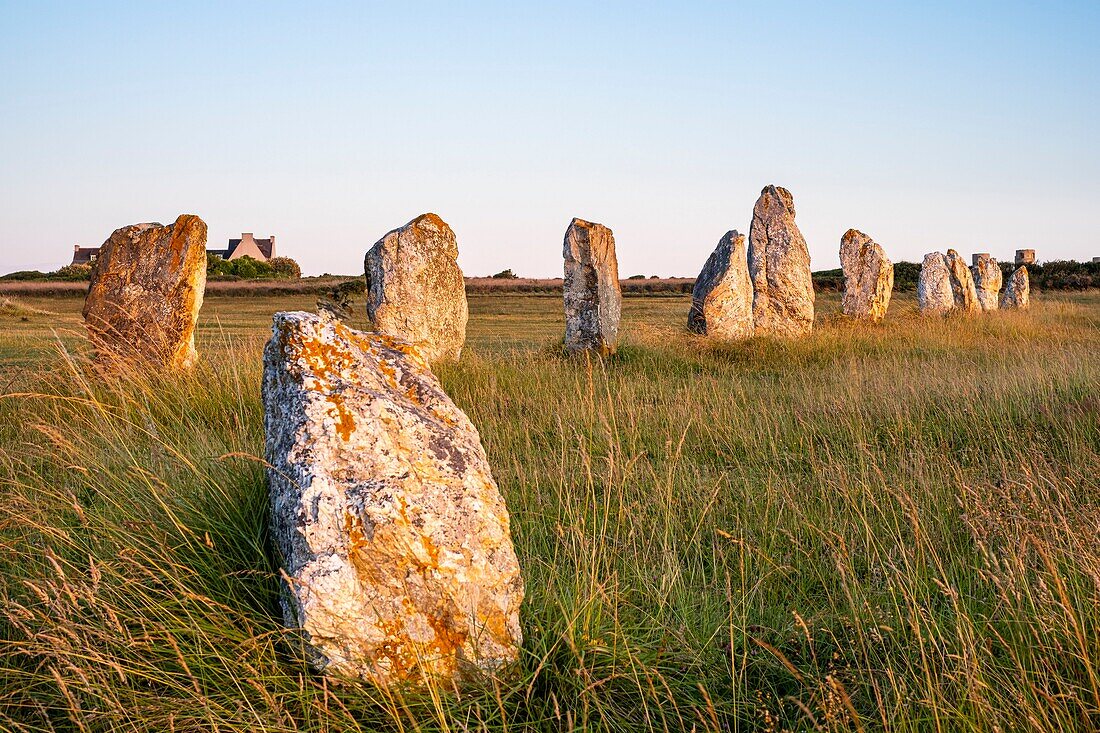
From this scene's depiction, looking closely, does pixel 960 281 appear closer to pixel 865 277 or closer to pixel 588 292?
pixel 865 277

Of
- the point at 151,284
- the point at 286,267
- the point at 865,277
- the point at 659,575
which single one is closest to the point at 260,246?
the point at 286,267

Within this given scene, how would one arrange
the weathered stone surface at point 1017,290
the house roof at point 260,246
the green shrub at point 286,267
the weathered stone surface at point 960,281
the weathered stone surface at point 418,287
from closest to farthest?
the weathered stone surface at point 418,287, the weathered stone surface at point 960,281, the weathered stone surface at point 1017,290, the green shrub at point 286,267, the house roof at point 260,246

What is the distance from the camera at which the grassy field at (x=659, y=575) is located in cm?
274

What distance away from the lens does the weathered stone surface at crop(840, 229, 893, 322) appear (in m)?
19.1

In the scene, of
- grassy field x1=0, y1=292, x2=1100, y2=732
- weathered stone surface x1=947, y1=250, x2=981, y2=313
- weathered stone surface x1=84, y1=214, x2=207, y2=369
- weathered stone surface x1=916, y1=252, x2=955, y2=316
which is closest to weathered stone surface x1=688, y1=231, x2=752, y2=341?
grassy field x1=0, y1=292, x2=1100, y2=732

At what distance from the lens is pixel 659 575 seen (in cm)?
405

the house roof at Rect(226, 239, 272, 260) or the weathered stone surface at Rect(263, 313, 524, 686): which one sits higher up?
the house roof at Rect(226, 239, 272, 260)

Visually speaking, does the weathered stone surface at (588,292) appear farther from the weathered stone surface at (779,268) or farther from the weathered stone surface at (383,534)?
the weathered stone surface at (383,534)

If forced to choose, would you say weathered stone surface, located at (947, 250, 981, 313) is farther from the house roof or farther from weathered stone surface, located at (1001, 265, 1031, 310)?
the house roof

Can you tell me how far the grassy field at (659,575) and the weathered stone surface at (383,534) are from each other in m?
0.15

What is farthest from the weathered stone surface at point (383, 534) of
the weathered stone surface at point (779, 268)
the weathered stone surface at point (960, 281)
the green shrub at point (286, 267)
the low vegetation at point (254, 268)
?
the green shrub at point (286, 267)

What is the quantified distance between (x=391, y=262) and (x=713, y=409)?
515 centimetres

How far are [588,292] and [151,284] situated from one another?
5.83m

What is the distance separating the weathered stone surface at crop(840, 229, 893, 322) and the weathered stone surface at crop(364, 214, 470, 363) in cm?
1075
